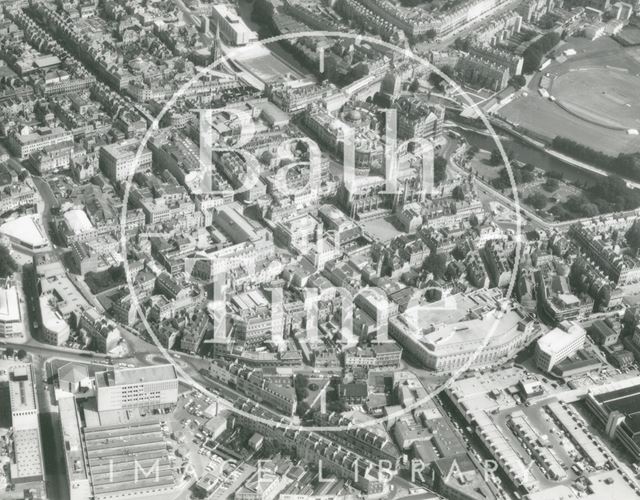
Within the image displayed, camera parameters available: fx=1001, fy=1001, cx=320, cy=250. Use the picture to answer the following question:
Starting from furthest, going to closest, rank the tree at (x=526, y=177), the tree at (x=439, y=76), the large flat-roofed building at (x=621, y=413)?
the tree at (x=439, y=76), the tree at (x=526, y=177), the large flat-roofed building at (x=621, y=413)

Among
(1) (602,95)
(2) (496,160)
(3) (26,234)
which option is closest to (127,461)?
(3) (26,234)

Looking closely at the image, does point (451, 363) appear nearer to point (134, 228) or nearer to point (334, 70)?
point (134, 228)

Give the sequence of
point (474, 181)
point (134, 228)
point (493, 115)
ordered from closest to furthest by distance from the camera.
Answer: point (134, 228) < point (474, 181) < point (493, 115)

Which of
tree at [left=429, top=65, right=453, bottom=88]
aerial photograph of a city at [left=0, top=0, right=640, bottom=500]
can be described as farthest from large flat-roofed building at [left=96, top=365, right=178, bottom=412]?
Answer: tree at [left=429, top=65, right=453, bottom=88]

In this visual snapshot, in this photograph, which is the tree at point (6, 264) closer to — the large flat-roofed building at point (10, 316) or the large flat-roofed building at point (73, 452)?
the large flat-roofed building at point (10, 316)

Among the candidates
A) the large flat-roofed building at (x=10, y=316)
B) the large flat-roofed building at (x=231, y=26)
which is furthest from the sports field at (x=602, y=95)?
the large flat-roofed building at (x=10, y=316)

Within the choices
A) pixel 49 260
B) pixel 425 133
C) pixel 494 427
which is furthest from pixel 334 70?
pixel 494 427

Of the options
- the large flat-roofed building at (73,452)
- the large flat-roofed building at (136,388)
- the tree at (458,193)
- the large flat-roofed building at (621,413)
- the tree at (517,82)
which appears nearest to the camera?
the large flat-roofed building at (73,452)
